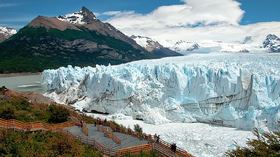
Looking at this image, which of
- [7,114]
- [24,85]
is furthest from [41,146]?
[24,85]

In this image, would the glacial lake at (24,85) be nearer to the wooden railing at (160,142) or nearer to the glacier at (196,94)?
the glacier at (196,94)

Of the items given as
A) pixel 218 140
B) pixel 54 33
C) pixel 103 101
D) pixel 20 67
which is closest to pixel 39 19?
pixel 54 33

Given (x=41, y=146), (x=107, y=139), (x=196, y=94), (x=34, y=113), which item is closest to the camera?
(x=41, y=146)

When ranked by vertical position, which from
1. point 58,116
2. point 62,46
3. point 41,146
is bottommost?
point 41,146

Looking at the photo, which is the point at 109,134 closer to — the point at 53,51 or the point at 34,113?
the point at 34,113

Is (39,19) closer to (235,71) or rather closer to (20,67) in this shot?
(20,67)

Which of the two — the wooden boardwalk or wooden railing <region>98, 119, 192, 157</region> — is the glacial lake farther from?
the wooden boardwalk
